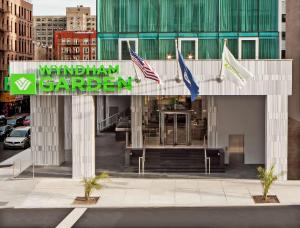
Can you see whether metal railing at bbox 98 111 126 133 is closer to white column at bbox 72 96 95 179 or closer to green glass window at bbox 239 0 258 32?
green glass window at bbox 239 0 258 32

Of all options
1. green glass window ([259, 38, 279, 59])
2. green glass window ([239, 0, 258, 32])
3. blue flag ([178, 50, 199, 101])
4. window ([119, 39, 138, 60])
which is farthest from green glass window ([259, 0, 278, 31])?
blue flag ([178, 50, 199, 101])

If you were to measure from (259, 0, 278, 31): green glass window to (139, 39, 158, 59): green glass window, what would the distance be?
7661 mm

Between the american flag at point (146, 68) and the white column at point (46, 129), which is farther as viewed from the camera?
the white column at point (46, 129)

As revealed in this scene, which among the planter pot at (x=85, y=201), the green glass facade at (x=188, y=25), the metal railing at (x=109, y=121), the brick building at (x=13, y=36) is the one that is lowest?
the planter pot at (x=85, y=201)

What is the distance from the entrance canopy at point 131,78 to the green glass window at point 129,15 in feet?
20.9

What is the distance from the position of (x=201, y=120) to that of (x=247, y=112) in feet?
11.6

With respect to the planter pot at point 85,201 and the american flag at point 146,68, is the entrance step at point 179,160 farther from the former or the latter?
the planter pot at point 85,201

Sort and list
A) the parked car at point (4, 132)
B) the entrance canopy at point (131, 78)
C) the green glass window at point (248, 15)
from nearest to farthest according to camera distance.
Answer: the entrance canopy at point (131, 78), the green glass window at point (248, 15), the parked car at point (4, 132)

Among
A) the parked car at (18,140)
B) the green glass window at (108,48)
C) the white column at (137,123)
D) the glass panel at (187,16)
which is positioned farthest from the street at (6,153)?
the glass panel at (187,16)

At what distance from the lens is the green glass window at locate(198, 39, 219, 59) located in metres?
39.4

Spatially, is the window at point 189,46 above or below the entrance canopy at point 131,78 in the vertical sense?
above

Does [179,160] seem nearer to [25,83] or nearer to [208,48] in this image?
[208,48]

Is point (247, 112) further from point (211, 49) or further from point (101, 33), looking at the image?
point (101, 33)

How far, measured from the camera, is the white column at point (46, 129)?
39406mm
